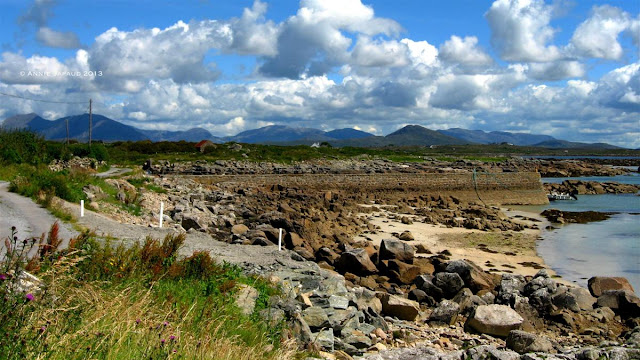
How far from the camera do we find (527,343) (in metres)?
8.98

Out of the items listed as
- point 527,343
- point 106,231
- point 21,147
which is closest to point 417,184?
point 21,147

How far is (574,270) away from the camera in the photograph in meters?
18.1

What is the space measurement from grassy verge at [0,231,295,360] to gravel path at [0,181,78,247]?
461cm

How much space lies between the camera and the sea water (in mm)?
17891

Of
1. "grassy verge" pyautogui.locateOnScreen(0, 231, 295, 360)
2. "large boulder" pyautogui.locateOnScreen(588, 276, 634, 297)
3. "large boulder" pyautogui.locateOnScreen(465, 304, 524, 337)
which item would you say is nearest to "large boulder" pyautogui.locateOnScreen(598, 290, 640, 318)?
"large boulder" pyautogui.locateOnScreen(588, 276, 634, 297)

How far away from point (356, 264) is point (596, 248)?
13139 millimetres

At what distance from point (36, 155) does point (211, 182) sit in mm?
11071

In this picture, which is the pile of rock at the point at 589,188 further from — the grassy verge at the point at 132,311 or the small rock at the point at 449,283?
the grassy verge at the point at 132,311

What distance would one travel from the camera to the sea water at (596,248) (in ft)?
58.7

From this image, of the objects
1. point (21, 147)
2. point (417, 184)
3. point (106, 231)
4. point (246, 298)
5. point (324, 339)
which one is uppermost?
point (21, 147)

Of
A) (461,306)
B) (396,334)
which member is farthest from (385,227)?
(396,334)

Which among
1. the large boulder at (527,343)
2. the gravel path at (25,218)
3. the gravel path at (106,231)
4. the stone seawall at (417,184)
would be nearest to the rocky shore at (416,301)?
the large boulder at (527,343)

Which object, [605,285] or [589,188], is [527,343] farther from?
[589,188]

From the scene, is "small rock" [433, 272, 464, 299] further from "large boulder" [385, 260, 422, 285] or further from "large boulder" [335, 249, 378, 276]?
"large boulder" [335, 249, 378, 276]
